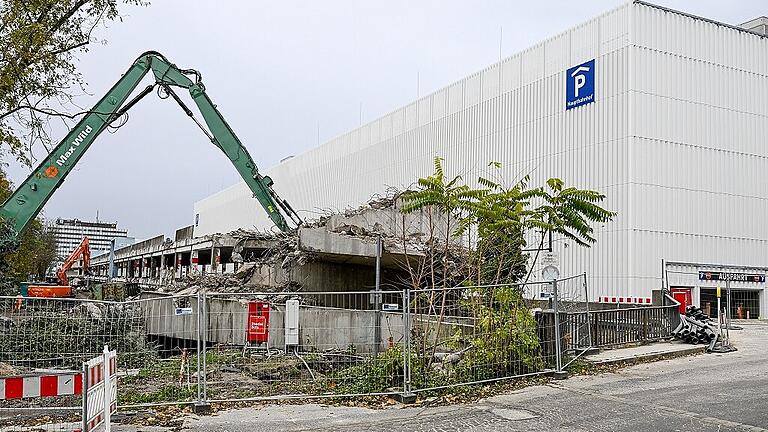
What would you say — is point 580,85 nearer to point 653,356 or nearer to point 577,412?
point 653,356

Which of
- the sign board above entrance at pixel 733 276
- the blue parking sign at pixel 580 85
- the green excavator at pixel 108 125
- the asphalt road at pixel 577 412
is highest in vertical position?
the blue parking sign at pixel 580 85

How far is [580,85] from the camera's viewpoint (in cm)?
3259

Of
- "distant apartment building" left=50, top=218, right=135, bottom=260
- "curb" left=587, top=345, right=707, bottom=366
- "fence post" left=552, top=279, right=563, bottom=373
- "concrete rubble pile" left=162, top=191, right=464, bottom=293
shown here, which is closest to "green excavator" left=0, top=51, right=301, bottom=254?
"concrete rubble pile" left=162, top=191, right=464, bottom=293

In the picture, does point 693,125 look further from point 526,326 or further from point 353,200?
point 353,200

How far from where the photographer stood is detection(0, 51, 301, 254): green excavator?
21.3m

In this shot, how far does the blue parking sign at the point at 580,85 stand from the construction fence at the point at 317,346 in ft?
62.5

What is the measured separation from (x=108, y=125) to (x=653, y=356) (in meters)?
17.0

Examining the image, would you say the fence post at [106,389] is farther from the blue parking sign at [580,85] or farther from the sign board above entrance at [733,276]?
the blue parking sign at [580,85]

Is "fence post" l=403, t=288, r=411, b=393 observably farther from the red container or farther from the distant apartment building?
the distant apartment building

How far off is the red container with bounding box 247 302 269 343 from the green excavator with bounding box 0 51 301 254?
7116mm

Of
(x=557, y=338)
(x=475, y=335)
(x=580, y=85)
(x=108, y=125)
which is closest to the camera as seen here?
(x=475, y=335)

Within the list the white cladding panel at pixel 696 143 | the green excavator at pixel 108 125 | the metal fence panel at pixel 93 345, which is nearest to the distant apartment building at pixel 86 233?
the green excavator at pixel 108 125

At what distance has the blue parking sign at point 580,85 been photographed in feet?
105

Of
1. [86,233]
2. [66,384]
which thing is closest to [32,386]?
[66,384]
